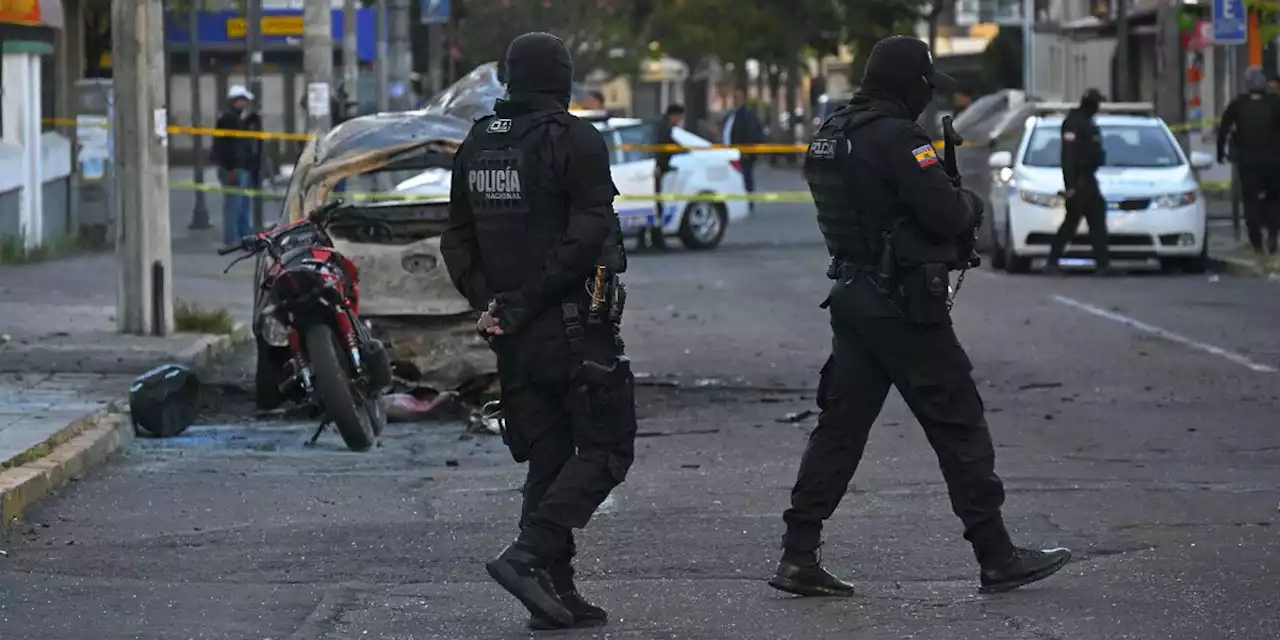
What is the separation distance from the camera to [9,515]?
29.0 ft

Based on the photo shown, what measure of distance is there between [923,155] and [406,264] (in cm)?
601

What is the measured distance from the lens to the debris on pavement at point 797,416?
480 inches

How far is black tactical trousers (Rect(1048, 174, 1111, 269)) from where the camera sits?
2219cm

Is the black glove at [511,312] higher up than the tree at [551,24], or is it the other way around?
the tree at [551,24]

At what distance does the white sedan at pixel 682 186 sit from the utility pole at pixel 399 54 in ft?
27.3

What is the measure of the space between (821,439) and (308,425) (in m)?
5.44

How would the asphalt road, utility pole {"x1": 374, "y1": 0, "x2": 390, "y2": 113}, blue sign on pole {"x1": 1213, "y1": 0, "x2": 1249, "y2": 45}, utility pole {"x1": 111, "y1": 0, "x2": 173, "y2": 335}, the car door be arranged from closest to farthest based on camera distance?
the asphalt road → utility pole {"x1": 111, "y1": 0, "x2": 173, "y2": 335} → blue sign on pole {"x1": 1213, "y1": 0, "x2": 1249, "y2": 45} → the car door → utility pole {"x1": 374, "y1": 0, "x2": 390, "y2": 113}

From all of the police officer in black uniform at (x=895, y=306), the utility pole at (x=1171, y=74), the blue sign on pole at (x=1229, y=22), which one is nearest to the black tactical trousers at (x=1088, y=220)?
the blue sign on pole at (x=1229, y=22)

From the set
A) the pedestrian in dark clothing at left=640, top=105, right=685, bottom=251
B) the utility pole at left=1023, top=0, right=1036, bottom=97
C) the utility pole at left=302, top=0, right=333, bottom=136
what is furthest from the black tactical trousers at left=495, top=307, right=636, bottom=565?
the utility pole at left=1023, top=0, right=1036, bottom=97

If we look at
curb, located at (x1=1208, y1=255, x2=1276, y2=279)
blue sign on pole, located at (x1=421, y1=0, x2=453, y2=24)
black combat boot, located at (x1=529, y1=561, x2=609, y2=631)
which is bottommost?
black combat boot, located at (x1=529, y1=561, x2=609, y2=631)

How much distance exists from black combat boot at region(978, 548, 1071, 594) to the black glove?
5.42ft

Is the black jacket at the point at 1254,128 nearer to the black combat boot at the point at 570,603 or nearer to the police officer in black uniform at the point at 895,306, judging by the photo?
the police officer in black uniform at the point at 895,306

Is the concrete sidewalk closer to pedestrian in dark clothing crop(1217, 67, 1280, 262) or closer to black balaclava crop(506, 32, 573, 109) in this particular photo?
black balaclava crop(506, 32, 573, 109)

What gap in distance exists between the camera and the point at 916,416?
725cm
